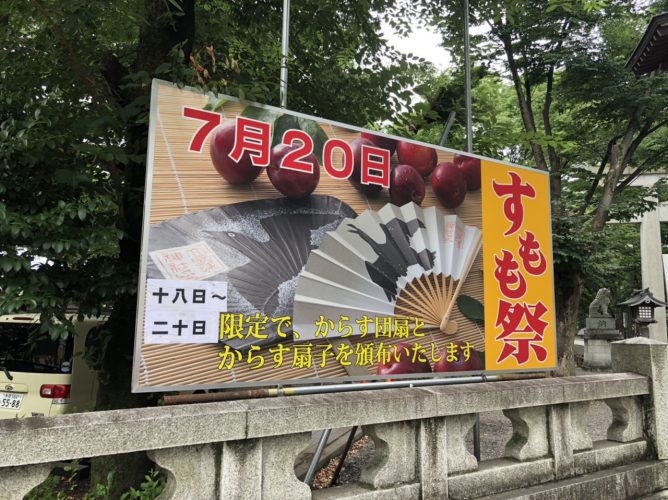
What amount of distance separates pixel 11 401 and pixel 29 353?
0.63 meters

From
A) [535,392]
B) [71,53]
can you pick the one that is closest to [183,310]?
[71,53]

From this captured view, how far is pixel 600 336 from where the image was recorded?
871 inches

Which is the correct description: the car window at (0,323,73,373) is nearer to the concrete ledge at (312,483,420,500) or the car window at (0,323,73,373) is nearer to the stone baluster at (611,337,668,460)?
the concrete ledge at (312,483,420,500)

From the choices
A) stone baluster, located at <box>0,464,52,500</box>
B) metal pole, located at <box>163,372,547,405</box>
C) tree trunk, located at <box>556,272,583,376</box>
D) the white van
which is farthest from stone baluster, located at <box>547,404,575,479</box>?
tree trunk, located at <box>556,272,583,376</box>

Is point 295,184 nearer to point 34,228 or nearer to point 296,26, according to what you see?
point 34,228

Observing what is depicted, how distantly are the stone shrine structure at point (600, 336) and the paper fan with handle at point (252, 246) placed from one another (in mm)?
21096

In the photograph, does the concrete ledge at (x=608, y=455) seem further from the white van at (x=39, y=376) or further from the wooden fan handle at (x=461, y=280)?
the white van at (x=39, y=376)

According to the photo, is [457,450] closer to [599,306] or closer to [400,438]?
[400,438]

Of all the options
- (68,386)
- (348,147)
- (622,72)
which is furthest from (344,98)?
(622,72)

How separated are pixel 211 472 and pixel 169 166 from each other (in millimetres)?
2047

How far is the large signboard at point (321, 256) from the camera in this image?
358cm

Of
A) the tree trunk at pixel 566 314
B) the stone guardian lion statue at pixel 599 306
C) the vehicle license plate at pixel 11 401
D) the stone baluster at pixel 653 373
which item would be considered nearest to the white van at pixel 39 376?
the vehicle license plate at pixel 11 401

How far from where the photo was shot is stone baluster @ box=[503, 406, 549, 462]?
15.2 ft

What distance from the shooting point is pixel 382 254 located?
4.61 meters
